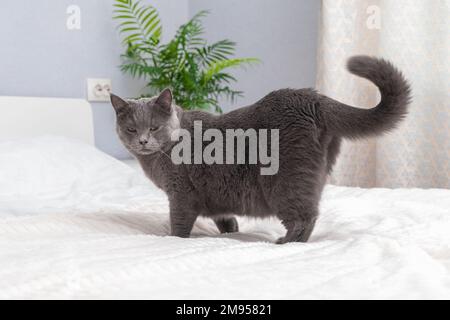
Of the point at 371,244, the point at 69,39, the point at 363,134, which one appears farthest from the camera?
the point at 69,39

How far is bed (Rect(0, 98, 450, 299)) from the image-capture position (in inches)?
27.5

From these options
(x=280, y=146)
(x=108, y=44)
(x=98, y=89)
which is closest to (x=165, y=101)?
(x=280, y=146)

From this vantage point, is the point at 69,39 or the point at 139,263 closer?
the point at 139,263

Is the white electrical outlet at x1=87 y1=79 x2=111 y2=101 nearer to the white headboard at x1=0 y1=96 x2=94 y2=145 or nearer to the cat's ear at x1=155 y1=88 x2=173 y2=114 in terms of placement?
the white headboard at x1=0 y1=96 x2=94 y2=145

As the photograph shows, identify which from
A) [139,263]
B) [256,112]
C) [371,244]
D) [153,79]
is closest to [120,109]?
[256,112]

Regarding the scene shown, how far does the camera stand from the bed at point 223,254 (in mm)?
698

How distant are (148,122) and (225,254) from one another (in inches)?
19.3

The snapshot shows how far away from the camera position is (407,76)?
2.27m

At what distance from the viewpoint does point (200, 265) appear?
0.82 m

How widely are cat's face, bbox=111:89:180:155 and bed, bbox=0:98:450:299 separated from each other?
0.21 meters

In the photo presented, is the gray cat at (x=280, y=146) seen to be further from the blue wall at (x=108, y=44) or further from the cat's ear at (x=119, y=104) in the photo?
the blue wall at (x=108, y=44)

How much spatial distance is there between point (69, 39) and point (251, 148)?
66.8 inches

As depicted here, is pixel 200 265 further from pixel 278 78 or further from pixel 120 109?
pixel 278 78

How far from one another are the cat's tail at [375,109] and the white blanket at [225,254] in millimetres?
242
